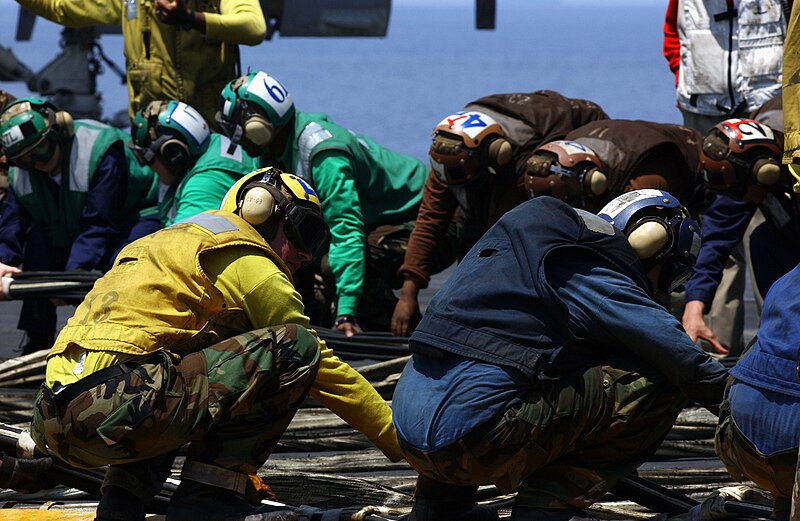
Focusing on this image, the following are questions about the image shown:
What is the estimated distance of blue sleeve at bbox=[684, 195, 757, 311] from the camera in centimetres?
621

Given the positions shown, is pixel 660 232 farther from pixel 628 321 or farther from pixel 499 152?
pixel 499 152

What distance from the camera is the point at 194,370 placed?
14.2 ft

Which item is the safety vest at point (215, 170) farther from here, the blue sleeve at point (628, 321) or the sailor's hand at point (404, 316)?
the blue sleeve at point (628, 321)

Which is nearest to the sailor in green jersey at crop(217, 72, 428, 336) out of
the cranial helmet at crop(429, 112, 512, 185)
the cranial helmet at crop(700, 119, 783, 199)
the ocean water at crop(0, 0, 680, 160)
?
the cranial helmet at crop(429, 112, 512, 185)

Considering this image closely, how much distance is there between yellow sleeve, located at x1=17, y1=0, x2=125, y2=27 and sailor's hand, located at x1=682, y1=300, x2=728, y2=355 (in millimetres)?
3557

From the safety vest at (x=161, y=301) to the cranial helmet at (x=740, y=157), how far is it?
2.15 metres

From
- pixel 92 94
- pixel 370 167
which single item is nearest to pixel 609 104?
pixel 92 94

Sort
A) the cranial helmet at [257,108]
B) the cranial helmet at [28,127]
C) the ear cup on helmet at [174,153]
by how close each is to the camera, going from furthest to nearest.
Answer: the cranial helmet at [28,127] → the ear cup on helmet at [174,153] → the cranial helmet at [257,108]

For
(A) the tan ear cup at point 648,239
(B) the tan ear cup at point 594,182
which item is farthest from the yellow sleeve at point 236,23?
(A) the tan ear cup at point 648,239

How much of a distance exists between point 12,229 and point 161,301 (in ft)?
9.99

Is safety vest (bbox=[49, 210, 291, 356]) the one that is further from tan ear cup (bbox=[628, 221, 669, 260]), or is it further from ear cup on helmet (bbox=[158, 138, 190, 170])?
ear cup on helmet (bbox=[158, 138, 190, 170])

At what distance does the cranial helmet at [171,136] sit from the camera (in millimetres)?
6719

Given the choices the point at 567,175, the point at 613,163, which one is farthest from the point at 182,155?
the point at 613,163

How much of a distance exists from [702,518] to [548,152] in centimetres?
200
